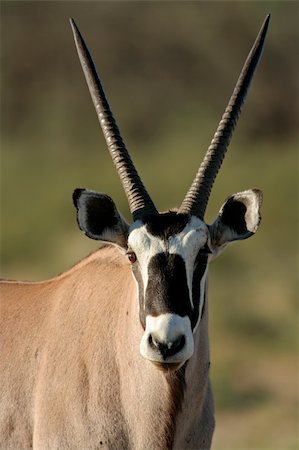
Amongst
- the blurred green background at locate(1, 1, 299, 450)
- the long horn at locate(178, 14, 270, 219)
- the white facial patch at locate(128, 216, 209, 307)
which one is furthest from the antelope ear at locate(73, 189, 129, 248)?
the blurred green background at locate(1, 1, 299, 450)

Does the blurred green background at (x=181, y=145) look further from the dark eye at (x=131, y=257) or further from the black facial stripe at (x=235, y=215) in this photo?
the dark eye at (x=131, y=257)

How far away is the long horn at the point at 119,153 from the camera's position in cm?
909

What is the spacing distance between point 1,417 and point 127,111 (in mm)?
58992

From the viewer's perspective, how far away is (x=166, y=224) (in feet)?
28.4

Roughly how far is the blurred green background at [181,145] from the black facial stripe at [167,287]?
10.7 metres

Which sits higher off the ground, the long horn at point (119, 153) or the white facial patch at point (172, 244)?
the long horn at point (119, 153)

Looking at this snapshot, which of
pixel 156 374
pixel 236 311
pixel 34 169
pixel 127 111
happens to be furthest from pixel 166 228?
pixel 127 111

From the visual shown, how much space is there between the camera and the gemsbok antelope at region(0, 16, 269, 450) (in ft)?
27.8

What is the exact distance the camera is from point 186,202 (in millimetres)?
9055

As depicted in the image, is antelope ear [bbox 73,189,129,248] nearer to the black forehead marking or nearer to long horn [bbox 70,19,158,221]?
long horn [bbox 70,19,158,221]

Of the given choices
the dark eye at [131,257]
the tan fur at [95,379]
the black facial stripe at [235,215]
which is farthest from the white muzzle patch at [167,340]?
the black facial stripe at [235,215]

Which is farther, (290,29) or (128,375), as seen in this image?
(290,29)

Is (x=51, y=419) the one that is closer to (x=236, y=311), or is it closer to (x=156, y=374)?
(x=156, y=374)

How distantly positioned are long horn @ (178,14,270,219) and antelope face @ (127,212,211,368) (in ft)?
0.96
